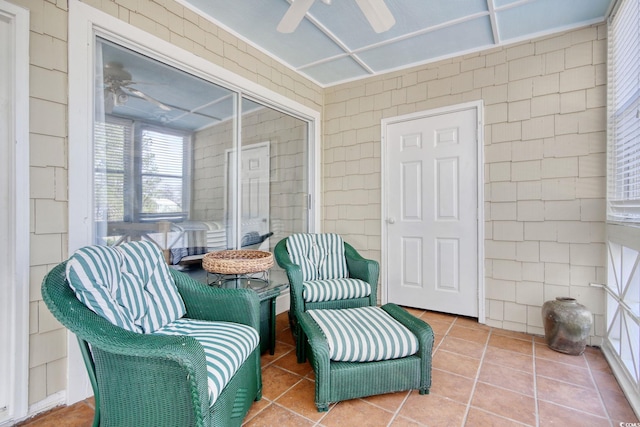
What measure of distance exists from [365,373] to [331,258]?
4.62 ft

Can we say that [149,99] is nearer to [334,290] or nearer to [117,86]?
[117,86]

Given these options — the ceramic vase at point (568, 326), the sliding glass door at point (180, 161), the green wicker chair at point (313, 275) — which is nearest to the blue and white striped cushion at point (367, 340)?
the green wicker chair at point (313, 275)

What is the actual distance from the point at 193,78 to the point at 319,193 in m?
1.93

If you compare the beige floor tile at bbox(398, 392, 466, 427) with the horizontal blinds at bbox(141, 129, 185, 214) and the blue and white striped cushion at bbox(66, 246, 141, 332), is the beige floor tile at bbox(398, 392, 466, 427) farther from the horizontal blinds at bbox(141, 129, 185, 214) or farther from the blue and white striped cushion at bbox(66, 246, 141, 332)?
the horizontal blinds at bbox(141, 129, 185, 214)

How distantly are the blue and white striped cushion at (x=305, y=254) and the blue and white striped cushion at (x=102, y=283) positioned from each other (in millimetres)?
1535

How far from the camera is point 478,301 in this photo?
10.1 feet

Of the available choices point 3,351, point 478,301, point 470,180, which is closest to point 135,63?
point 3,351

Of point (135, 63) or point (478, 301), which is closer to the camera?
point (135, 63)

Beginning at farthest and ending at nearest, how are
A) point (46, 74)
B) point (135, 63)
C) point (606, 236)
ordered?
point (606, 236), point (135, 63), point (46, 74)

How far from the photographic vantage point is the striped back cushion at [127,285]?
132 cm

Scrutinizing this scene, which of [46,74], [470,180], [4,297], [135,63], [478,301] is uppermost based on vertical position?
[135,63]

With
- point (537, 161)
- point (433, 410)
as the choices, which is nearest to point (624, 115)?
point (537, 161)

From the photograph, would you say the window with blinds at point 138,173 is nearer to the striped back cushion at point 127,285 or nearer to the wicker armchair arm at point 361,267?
the striped back cushion at point 127,285

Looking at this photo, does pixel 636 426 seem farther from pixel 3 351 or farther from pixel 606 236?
pixel 3 351
